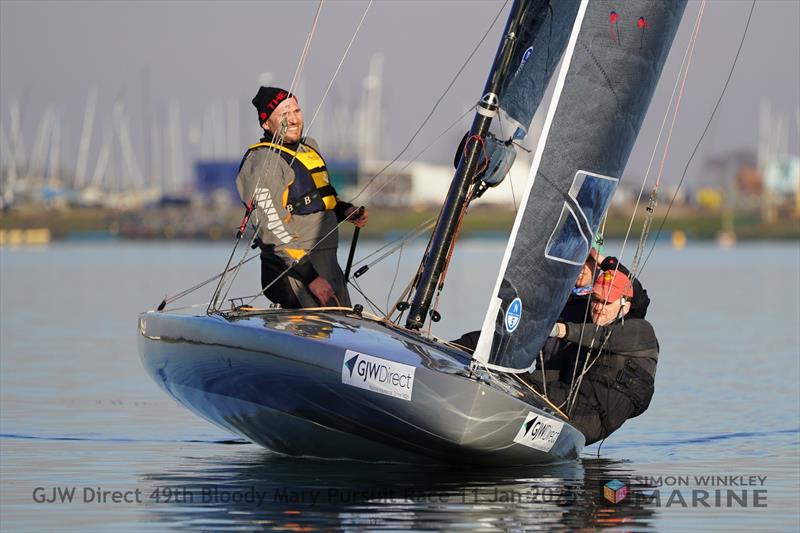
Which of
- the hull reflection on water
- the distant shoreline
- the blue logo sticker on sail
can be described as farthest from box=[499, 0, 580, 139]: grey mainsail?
the distant shoreline

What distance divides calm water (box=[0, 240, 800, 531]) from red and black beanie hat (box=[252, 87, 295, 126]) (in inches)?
83.9

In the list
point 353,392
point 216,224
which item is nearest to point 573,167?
point 353,392

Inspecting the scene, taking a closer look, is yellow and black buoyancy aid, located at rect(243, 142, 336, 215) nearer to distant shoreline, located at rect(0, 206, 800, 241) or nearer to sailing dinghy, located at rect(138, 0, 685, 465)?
sailing dinghy, located at rect(138, 0, 685, 465)

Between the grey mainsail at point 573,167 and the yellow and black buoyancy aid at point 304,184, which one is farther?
the yellow and black buoyancy aid at point 304,184

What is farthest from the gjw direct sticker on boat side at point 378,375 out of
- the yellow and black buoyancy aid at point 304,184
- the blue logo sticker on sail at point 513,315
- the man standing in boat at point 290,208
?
the yellow and black buoyancy aid at point 304,184

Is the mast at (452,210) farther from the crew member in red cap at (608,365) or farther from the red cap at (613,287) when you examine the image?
the red cap at (613,287)

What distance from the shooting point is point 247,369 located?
31.6 feet

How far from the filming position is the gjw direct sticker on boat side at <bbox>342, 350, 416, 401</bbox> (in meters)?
8.99

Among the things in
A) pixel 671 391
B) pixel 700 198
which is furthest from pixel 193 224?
pixel 671 391

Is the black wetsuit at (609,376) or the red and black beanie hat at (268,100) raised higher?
the red and black beanie hat at (268,100)

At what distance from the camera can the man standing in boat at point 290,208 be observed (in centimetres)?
1033

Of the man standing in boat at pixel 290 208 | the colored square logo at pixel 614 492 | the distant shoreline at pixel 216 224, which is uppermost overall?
the man standing in boat at pixel 290 208

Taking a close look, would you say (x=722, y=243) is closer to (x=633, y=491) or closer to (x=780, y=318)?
(x=780, y=318)

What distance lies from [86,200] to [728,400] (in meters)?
97.8
